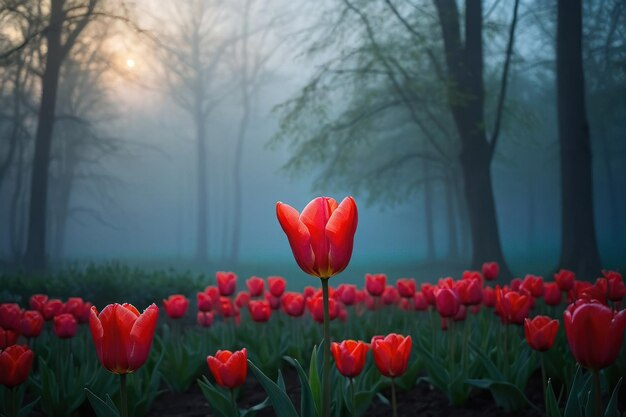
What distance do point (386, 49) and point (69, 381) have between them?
8.08 meters

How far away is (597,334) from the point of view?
49.8 inches

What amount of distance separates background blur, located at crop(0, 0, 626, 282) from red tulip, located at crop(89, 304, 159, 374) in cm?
622

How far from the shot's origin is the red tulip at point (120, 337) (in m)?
1.31

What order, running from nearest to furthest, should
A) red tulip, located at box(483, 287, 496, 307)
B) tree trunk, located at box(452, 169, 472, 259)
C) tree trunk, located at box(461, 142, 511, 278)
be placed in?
red tulip, located at box(483, 287, 496, 307) < tree trunk, located at box(461, 142, 511, 278) < tree trunk, located at box(452, 169, 472, 259)

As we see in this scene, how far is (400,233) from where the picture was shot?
128 ft

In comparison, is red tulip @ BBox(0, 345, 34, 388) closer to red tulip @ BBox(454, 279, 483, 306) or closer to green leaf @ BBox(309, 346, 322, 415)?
green leaf @ BBox(309, 346, 322, 415)

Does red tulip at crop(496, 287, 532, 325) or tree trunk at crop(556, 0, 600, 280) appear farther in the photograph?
tree trunk at crop(556, 0, 600, 280)

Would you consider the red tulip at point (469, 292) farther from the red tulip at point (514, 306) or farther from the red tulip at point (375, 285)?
the red tulip at point (375, 285)

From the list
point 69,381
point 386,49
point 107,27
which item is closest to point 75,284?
point 69,381

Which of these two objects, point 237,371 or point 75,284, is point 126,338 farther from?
point 75,284

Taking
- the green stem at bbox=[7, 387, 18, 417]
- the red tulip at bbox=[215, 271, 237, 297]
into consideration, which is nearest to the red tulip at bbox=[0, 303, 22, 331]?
the green stem at bbox=[7, 387, 18, 417]

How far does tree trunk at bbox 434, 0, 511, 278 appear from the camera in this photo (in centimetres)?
835

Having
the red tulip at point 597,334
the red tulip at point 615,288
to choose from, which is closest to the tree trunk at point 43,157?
the red tulip at point 615,288

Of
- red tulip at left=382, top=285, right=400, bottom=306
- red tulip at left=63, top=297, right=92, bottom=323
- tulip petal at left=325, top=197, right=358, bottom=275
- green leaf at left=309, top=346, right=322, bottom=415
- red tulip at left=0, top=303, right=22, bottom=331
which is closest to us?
tulip petal at left=325, top=197, right=358, bottom=275
